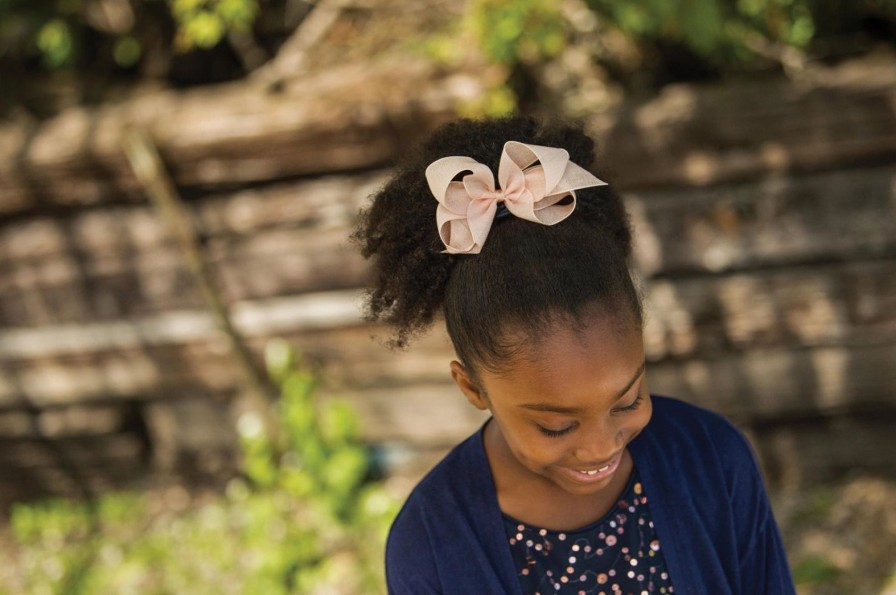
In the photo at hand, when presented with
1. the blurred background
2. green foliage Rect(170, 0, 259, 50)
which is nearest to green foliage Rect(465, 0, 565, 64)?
the blurred background

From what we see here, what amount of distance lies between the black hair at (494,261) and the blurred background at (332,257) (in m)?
1.19

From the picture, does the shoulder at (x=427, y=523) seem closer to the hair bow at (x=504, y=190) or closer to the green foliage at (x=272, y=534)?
the hair bow at (x=504, y=190)

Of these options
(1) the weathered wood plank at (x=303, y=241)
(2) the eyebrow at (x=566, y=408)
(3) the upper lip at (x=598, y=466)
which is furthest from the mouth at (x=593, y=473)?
(1) the weathered wood plank at (x=303, y=241)

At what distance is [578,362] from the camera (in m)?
1.51

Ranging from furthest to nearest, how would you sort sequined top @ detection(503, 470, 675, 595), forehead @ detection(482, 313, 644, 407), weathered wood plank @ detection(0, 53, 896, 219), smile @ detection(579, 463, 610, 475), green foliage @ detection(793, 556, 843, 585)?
weathered wood plank @ detection(0, 53, 896, 219) → green foliage @ detection(793, 556, 843, 585) → sequined top @ detection(503, 470, 675, 595) → smile @ detection(579, 463, 610, 475) → forehead @ detection(482, 313, 644, 407)

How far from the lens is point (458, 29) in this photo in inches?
136

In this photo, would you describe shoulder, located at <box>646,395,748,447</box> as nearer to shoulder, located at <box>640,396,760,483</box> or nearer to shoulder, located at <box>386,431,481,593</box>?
shoulder, located at <box>640,396,760,483</box>

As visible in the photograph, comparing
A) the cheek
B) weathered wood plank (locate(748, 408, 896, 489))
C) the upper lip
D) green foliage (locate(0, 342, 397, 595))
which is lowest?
green foliage (locate(0, 342, 397, 595))

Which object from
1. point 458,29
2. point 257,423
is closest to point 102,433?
point 257,423

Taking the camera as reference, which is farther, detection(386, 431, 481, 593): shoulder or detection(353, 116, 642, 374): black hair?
detection(386, 431, 481, 593): shoulder

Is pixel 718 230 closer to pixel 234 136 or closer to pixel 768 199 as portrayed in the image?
pixel 768 199

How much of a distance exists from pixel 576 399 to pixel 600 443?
0.33ft

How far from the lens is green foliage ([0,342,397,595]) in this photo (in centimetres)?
357

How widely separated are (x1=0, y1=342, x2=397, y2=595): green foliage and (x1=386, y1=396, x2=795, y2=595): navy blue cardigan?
180cm
